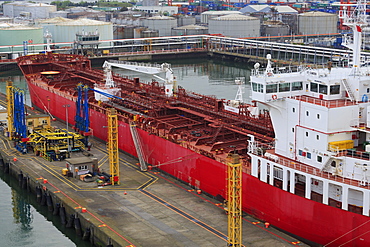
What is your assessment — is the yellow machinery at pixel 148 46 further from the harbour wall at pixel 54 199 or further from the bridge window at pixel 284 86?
the bridge window at pixel 284 86

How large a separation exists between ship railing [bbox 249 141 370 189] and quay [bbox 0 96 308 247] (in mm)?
3300

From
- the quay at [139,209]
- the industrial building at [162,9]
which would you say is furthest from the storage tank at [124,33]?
the quay at [139,209]

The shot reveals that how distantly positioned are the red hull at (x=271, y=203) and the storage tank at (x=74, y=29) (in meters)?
74.9

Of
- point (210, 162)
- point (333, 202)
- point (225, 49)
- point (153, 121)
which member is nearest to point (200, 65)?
point (225, 49)

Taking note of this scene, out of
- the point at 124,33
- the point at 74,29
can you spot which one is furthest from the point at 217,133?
the point at 124,33

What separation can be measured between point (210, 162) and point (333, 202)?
351 inches

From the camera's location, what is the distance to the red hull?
2553 centimetres

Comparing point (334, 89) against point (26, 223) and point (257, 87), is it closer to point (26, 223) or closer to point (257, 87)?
point (257, 87)

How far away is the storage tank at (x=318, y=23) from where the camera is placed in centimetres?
13038

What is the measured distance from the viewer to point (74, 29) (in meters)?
114

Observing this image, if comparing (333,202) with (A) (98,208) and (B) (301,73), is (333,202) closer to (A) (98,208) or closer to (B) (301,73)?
(B) (301,73)

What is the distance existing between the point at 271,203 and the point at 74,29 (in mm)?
91062

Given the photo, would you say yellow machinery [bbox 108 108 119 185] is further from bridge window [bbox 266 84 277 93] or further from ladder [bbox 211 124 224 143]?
bridge window [bbox 266 84 277 93]

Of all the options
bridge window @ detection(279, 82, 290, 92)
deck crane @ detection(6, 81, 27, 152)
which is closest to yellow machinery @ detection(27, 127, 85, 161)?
deck crane @ detection(6, 81, 27, 152)
